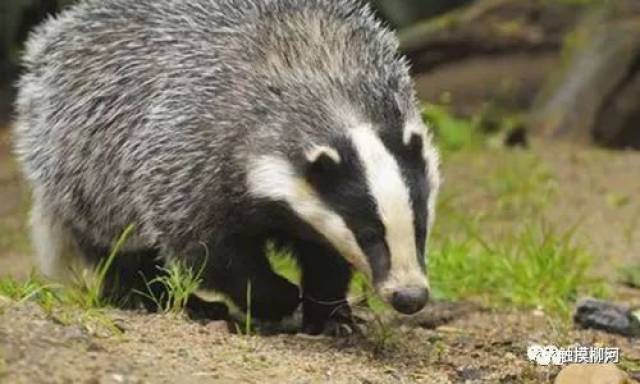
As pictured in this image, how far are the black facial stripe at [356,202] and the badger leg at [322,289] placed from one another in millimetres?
619

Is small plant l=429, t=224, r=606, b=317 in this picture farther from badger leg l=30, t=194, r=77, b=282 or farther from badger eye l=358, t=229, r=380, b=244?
badger eye l=358, t=229, r=380, b=244

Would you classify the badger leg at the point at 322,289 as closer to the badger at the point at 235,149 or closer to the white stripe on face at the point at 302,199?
the badger at the point at 235,149

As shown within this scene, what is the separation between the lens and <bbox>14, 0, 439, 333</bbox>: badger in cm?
474

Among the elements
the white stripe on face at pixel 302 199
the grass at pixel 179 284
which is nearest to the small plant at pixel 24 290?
the grass at pixel 179 284

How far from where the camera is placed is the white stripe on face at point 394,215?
4.60 meters

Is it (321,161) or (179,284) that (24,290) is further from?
(321,161)

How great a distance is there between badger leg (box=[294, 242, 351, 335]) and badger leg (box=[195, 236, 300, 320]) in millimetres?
212

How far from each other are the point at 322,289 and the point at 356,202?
82 centimetres

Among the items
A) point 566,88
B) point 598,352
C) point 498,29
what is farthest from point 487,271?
point 498,29

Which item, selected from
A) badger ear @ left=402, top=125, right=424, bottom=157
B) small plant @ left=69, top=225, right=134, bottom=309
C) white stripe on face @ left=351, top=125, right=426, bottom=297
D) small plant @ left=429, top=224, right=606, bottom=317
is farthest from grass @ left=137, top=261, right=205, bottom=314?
small plant @ left=429, top=224, right=606, bottom=317

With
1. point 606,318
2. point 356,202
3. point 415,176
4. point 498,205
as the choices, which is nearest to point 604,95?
point 498,205

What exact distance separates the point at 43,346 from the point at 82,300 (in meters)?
0.97

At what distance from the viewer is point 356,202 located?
15.3 feet

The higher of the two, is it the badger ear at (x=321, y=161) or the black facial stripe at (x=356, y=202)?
the badger ear at (x=321, y=161)
